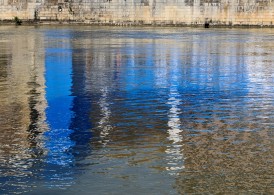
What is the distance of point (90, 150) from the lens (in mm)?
8367

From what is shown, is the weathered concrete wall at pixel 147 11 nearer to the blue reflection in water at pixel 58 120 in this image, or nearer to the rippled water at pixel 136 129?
the rippled water at pixel 136 129

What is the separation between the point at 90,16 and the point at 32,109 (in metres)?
42.5

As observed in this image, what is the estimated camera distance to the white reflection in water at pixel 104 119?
9243 millimetres

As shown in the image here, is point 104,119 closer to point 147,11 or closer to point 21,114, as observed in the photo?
point 21,114

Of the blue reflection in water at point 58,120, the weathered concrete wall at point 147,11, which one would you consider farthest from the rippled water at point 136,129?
the weathered concrete wall at point 147,11

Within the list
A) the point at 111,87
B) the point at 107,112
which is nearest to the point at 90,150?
the point at 107,112

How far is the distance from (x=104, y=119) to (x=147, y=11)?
42.5 metres

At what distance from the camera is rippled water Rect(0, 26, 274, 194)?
7.03 metres

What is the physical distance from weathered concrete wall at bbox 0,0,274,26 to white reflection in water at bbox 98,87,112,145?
39.2 metres

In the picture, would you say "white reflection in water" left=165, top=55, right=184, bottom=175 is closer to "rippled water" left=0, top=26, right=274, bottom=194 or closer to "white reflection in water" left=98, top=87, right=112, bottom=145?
"rippled water" left=0, top=26, right=274, bottom=194

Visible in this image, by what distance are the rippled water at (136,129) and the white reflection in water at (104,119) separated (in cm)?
1

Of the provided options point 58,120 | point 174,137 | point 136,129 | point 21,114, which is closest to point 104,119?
point 58,120

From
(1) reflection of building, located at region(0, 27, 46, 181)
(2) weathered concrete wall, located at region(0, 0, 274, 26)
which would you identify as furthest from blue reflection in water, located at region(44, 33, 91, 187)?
(2) weathered concrete wall, located at region(0, 0, 274, 26)

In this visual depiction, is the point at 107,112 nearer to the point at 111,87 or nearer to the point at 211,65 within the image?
the point at 111,87
